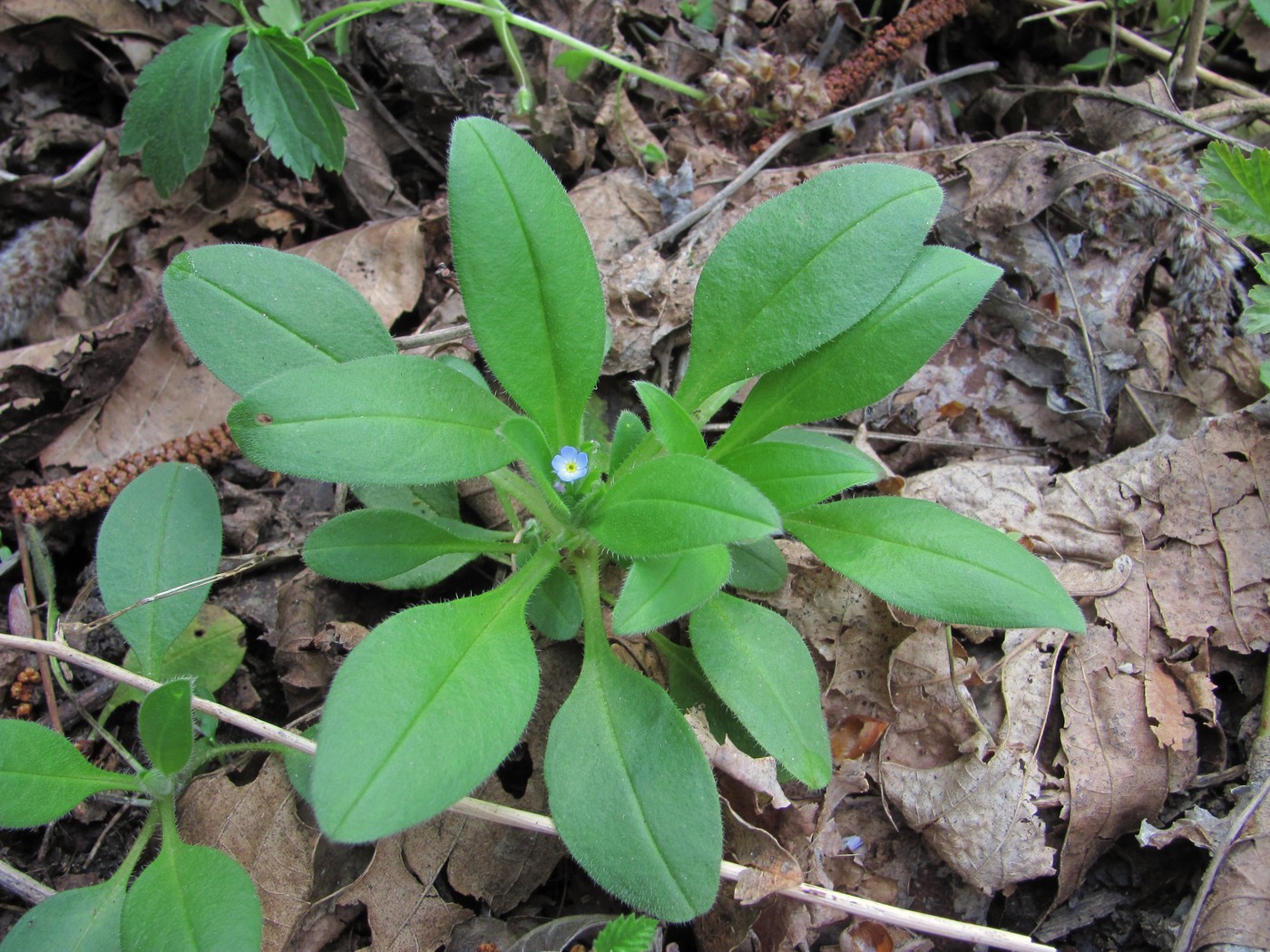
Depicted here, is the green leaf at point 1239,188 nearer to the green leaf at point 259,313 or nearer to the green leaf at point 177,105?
the green leaf at point 259,313

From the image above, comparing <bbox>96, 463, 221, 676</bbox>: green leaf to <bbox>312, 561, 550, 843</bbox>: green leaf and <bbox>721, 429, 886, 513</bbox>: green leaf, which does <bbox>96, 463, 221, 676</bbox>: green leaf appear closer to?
<bbox>312, 561, 550, 843</bbox>: green leaf

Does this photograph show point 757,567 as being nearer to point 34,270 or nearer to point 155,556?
point 155,556

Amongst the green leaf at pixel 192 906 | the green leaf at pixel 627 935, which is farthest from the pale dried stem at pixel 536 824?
the green leaf at pixel 192 906

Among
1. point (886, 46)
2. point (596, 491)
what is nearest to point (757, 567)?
point (596, 491)

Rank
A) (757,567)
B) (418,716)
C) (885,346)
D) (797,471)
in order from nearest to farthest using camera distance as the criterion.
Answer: (418,716)
(797,471)
(885,346)
(757,567)

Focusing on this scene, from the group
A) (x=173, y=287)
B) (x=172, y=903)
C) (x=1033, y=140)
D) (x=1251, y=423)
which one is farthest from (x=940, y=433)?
(x=172, y=903)

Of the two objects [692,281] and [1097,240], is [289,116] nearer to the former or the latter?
[692,281]
